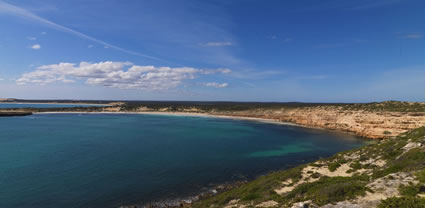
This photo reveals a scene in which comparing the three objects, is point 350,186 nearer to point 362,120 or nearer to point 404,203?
point 404,203

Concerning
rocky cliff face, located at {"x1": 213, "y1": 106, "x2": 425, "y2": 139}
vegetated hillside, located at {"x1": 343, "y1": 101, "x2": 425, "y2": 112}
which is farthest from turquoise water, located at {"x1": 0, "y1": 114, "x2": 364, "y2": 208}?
vegetated hillside, located at {"x1": 343, "y1": 101, "x2": 425, "y2": 112}

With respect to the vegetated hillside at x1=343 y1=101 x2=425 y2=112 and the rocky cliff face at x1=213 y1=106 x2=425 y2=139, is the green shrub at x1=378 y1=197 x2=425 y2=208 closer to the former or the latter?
the rocky cliff face at x1=213 y1=106 x2=425 y2=139

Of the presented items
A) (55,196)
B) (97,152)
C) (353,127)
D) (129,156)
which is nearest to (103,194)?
(55,196)

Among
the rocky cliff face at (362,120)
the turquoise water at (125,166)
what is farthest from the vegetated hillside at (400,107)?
the turquoise water at (125,166)

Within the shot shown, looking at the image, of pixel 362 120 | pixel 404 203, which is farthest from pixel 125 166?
pixel 362 120

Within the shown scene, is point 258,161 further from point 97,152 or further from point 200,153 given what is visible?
point 97,152

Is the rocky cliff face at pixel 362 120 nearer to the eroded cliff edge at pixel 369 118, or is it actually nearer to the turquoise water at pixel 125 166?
the eroded cliff edge at pixel 369 118

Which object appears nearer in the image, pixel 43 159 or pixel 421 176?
pixel 421 176
